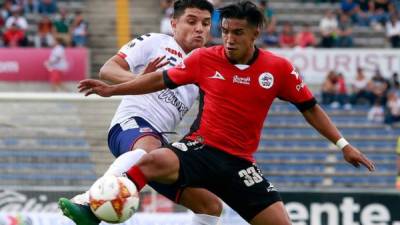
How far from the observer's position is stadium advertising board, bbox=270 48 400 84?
23.0 metres

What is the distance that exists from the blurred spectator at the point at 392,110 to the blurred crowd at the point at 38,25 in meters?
7.83

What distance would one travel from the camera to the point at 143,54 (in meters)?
8.85

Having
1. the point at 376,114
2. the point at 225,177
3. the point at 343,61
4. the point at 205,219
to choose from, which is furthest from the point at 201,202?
the point at 343,61

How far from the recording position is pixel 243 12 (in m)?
8.02

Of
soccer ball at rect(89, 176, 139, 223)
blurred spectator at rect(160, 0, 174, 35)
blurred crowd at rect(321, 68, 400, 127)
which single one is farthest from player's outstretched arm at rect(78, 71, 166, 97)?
blurred spectator at rect(160, 0, 174, 35)

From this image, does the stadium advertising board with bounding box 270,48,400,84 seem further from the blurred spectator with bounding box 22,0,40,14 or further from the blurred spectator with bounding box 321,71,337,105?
the blurred spectator with bounding box 22,0,40,14

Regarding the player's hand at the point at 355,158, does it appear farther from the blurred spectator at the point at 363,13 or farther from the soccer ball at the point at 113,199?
the blurred spectator at the point at 363,13

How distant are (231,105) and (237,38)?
1.54 feet

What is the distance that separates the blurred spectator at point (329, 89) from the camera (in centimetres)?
1950

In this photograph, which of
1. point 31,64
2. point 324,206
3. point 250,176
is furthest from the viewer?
point 31,64

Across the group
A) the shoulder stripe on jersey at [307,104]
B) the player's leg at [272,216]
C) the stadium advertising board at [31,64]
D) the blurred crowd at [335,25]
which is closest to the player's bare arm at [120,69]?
the shoulder stripe on jersey at [307,104]

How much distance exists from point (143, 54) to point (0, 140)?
4789 millimetres

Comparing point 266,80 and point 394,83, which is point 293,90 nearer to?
point 266,80

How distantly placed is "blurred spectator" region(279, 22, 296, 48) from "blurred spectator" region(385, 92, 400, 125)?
4626 millimetres
